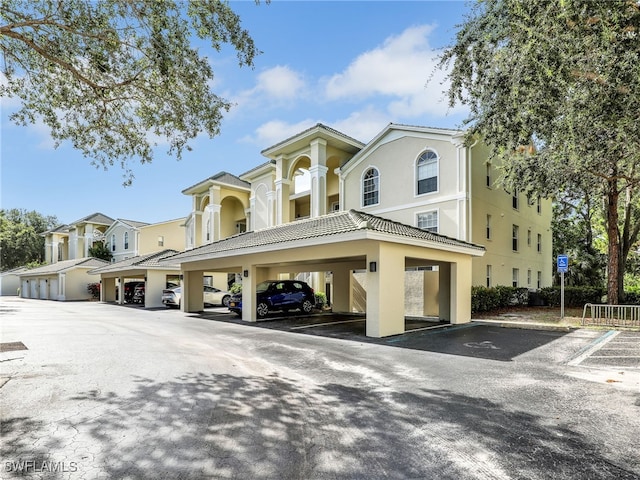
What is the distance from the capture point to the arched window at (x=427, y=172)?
59.4 ft

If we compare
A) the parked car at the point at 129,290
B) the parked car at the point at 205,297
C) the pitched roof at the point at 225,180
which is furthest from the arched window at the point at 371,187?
the parked car at the point at 129,290

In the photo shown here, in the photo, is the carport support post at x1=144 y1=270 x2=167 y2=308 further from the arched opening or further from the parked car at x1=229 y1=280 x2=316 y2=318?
the arched opening

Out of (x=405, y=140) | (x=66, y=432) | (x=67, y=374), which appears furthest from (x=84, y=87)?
(x=405, y=140)

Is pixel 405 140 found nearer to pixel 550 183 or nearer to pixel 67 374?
pixel 550 183

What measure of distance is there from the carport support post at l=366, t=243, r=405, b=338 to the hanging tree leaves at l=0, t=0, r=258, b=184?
5.73m

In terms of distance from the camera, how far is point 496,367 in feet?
23.1

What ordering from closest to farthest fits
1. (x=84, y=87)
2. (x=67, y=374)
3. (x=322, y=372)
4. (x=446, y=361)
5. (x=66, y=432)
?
(x=66, y=432)
(x=67, y=374)
(x=322, y=372)
(x=446, y=361)
(x=84, y=87)

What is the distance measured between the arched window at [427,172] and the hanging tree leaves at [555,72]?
20.9 feet

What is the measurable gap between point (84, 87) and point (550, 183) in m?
17.2

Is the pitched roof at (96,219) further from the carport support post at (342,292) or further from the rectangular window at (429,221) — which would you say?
the rectangular window at (429,221)

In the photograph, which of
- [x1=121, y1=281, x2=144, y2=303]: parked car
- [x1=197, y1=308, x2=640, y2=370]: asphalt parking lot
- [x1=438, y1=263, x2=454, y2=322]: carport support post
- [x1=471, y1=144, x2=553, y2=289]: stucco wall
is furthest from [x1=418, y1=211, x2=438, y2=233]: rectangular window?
[x1=121, y1=281, x2=144, y2=303]: parked car

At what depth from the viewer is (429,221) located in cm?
1845

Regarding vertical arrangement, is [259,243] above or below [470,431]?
above

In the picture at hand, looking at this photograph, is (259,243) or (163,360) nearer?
(163,360)
